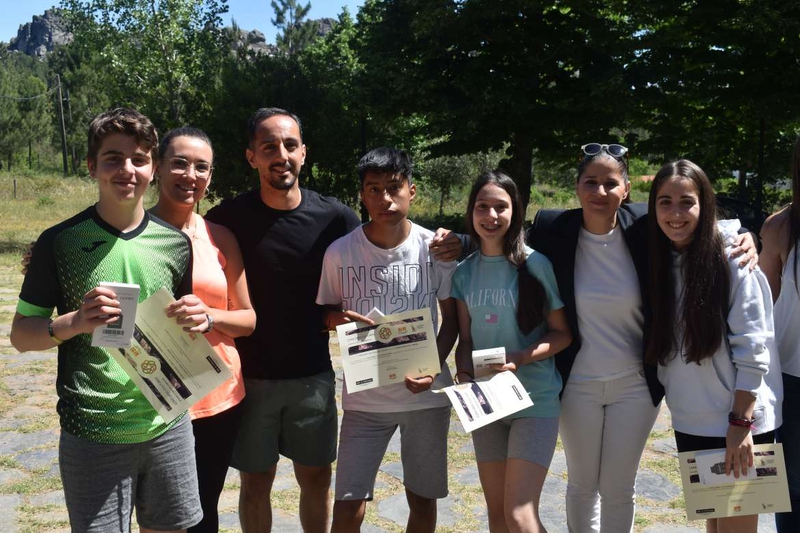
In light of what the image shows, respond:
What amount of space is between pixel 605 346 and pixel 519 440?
0.56 metres

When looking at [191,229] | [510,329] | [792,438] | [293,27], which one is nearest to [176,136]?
[191,229]

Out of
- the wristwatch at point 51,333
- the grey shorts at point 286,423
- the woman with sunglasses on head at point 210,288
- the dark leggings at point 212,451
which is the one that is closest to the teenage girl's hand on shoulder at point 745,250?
the grey shorts at point 286,423

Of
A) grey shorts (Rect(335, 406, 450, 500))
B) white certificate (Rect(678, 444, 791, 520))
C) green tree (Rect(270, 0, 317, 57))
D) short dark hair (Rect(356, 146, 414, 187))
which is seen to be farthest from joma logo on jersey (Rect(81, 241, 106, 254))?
green tree (Rect(270, 0, 317, 57))

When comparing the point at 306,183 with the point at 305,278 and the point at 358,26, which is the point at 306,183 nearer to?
the point at 358,26

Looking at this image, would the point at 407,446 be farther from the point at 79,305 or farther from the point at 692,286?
the point at 79,305

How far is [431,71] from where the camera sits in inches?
842

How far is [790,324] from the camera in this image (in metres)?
3.26

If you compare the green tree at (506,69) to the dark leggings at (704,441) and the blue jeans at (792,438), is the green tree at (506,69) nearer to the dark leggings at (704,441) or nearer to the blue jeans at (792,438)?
the blue jeans at (792,438)

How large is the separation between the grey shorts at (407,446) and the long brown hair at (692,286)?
103 cm

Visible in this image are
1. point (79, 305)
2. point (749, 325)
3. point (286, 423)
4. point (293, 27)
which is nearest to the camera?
point (79, 305)

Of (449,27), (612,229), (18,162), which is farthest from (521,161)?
(18,162)

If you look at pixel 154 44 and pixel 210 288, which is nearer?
pixel 210 288

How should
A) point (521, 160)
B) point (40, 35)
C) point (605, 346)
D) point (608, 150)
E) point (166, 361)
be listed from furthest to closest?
1. point (40, 35)
2. point (521, 160)
3. point (608, 150)
4. point (605, 346)
5. point (166, 361)

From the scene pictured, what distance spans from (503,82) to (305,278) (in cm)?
1836
